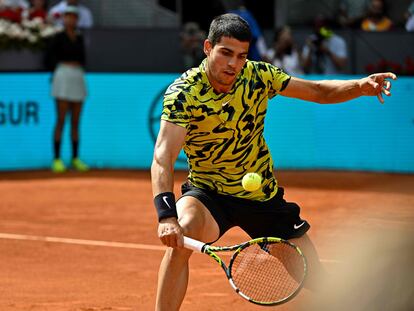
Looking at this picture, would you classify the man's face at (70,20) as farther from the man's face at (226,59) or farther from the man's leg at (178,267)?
the man's leg at (178,267)

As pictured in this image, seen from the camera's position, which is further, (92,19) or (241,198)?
(92,19)

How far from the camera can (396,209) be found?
1116 centimetres

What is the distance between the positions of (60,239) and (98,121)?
18.9 ft

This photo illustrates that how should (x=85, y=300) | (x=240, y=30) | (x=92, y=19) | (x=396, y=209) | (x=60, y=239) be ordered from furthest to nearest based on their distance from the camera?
(x=92, y=19) → (x=396, y=209) → (x=60, y=239) → (x=85, y=300) → (x=240, y=30)

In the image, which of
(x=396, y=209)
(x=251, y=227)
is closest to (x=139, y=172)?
(x=396, y=209)

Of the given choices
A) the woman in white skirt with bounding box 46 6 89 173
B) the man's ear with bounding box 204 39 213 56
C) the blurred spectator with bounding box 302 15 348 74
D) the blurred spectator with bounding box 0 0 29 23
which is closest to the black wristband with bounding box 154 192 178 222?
the man's ear with bounding box 204 39 213 56

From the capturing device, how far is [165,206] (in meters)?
5.12

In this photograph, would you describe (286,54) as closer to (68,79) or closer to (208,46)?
(68,79)

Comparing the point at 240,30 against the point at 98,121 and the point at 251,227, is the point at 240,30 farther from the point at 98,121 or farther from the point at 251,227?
the point at 98,121

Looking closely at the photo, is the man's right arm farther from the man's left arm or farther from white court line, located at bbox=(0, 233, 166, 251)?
white court line, located at bbox=(0, 233, 166, 251)

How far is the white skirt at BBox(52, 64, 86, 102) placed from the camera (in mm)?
14734

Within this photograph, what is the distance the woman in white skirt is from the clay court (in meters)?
0.46

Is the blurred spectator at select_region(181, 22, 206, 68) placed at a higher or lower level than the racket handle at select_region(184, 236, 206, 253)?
lower

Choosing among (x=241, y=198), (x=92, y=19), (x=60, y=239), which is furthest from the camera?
(x=92, y=19)
